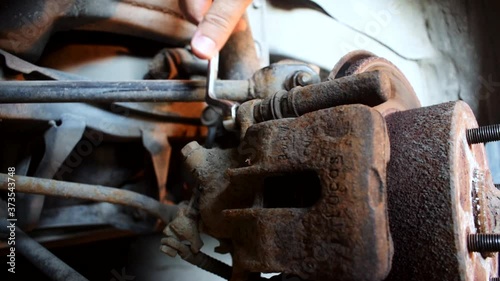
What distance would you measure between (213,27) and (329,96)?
27cm

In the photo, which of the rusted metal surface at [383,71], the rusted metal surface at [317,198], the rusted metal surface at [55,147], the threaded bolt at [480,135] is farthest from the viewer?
the rusted metal surface at [55,147]

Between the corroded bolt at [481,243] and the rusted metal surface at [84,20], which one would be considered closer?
the corroded bolt at [481,243]

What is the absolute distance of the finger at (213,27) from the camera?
65 cm

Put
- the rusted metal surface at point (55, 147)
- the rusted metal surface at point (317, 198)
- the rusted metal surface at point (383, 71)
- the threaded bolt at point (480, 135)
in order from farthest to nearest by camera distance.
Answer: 1. the rusted metal surface at point (55, 147)
2. the rusted metal surface at point (383, 71)
3. the threaded bolt at point (480, 135)
4. the rusted metal surface at point (317, 198)

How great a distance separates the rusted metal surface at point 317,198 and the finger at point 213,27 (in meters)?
0.22

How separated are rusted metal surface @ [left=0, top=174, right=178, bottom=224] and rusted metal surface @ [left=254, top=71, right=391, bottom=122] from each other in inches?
12.2

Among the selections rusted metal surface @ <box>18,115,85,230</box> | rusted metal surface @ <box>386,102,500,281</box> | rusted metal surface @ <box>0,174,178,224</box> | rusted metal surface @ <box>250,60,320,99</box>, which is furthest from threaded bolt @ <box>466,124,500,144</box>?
rusted metal surface @ <box>18,115,85,230</box>

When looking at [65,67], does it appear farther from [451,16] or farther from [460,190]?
[451,16]

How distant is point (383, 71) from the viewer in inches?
25.6

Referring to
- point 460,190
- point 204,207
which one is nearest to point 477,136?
point 460,190

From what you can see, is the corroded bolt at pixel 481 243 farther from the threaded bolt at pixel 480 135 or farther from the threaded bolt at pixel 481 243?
the threaded bolt at pixel 480 135

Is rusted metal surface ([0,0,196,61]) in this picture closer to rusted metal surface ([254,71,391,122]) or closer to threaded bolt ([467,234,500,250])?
rusted metal surface ([254,71,391,122])

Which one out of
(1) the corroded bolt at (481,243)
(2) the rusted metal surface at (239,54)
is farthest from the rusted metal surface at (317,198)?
(2) the rusted metal surface at (239,54)

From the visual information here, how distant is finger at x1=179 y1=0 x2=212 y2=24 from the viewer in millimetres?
700
